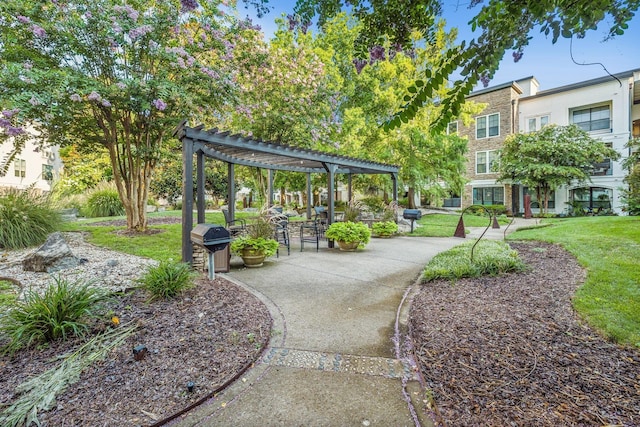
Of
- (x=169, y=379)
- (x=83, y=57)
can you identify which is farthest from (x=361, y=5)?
(x=83, y=57)

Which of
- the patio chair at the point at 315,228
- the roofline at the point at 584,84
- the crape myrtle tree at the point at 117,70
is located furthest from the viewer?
the roofline at the point at 584,84

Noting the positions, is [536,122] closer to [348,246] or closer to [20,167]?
[348,246]

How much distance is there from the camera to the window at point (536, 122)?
63.1ft

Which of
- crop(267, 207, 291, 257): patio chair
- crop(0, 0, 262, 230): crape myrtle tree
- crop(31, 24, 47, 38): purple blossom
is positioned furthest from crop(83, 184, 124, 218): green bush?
crop(267, 207, 291, 257): patio chair

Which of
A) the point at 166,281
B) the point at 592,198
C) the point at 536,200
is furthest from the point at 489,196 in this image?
the point at 166,281

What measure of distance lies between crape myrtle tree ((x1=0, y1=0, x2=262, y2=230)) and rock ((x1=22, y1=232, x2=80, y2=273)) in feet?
8.13

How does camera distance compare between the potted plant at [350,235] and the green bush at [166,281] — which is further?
the potted plant at [350,235]

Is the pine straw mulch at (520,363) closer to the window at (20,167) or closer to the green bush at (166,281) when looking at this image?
the green bush at (166,281)

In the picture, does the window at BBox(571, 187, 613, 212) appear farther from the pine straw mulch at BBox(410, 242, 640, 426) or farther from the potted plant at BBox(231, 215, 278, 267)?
the potted plant at BBox(231, 215, 278, 267)

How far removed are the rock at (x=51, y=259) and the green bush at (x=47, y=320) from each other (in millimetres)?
2167

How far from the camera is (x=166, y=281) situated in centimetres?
338

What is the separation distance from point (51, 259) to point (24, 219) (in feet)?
8.94

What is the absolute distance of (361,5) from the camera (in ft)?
9.25

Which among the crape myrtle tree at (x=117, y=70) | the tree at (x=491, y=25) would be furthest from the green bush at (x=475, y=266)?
the crape myrtle tree at (x=117, y=70)
